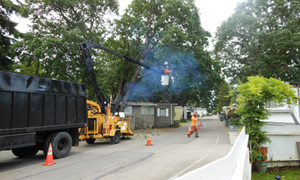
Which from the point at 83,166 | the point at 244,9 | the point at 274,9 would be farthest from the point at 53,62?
the point at 274,9

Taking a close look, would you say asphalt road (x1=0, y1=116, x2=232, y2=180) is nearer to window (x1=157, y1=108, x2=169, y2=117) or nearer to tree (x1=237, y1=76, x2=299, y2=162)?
tree (x1=237, y1=76, x2=299, y2=162)

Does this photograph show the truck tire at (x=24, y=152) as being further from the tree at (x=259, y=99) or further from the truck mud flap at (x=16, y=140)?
the tree at (x=259, y=99)

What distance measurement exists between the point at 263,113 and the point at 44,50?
1422cm

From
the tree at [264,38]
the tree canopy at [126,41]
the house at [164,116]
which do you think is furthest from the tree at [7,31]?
the tree at [264,38]

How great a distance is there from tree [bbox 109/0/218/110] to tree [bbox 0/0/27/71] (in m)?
8.51

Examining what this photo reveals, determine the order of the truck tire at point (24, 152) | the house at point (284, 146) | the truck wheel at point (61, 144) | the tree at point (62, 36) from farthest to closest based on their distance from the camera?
the tree at point (62, 36) → the house at point (284, 146) → the truck tire at point (24, 152) → the truck wheel at point (61, 144)

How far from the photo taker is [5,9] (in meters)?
17.5

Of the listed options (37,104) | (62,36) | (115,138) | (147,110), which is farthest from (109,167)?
(147,110)

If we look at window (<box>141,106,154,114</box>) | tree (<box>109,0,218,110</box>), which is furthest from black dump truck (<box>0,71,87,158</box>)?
window (<box>141,106,154,114</box>)

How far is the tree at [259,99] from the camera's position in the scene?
9641mm

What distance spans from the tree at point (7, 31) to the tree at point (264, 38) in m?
21.7

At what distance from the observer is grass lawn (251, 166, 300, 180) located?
9039 mm

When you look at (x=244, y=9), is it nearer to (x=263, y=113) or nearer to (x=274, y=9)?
(x=274, y=9)

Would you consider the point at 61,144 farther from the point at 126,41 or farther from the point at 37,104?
the point at 126,41
